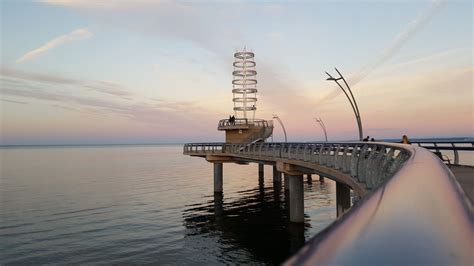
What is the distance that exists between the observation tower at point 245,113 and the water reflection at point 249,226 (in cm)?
1126

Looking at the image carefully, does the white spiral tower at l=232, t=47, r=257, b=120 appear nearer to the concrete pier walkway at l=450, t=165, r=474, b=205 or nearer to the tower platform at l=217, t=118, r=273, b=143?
the tower platform at l=217, t=118, r=273, b=143

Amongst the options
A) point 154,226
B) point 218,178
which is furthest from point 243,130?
point 154,226

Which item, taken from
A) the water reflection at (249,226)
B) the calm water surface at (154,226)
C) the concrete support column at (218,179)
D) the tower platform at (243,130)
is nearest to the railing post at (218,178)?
the concrete support column at (218,179)

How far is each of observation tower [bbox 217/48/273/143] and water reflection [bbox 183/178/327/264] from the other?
11.3 m

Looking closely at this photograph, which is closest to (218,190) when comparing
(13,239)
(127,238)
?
(127,238)

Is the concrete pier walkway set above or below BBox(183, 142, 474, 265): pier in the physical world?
below

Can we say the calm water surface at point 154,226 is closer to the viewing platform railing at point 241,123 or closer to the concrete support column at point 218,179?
the concrete support column at point 218,179

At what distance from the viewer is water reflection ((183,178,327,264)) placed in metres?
20.7

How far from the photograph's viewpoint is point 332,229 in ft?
3.88

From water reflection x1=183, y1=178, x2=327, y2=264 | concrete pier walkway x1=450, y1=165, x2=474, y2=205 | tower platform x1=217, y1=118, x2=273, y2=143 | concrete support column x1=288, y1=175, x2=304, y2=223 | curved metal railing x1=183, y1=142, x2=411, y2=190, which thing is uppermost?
tower platform x1=217, y1=118, x2=273, y2=143

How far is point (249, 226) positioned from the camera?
2653 centimetres

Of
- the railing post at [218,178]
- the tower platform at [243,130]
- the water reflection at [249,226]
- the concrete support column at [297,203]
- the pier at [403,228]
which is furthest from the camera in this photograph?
the tower platform at [243,130]

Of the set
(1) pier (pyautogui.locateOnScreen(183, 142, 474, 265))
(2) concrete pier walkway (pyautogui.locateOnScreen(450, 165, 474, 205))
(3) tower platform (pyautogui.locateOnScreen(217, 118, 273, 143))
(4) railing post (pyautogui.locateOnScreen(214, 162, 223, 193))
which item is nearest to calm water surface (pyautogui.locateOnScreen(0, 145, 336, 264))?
(4) railing post (pyautogui.locateOnScreen(214, 162, 223, 193))

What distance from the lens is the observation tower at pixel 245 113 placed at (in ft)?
161
